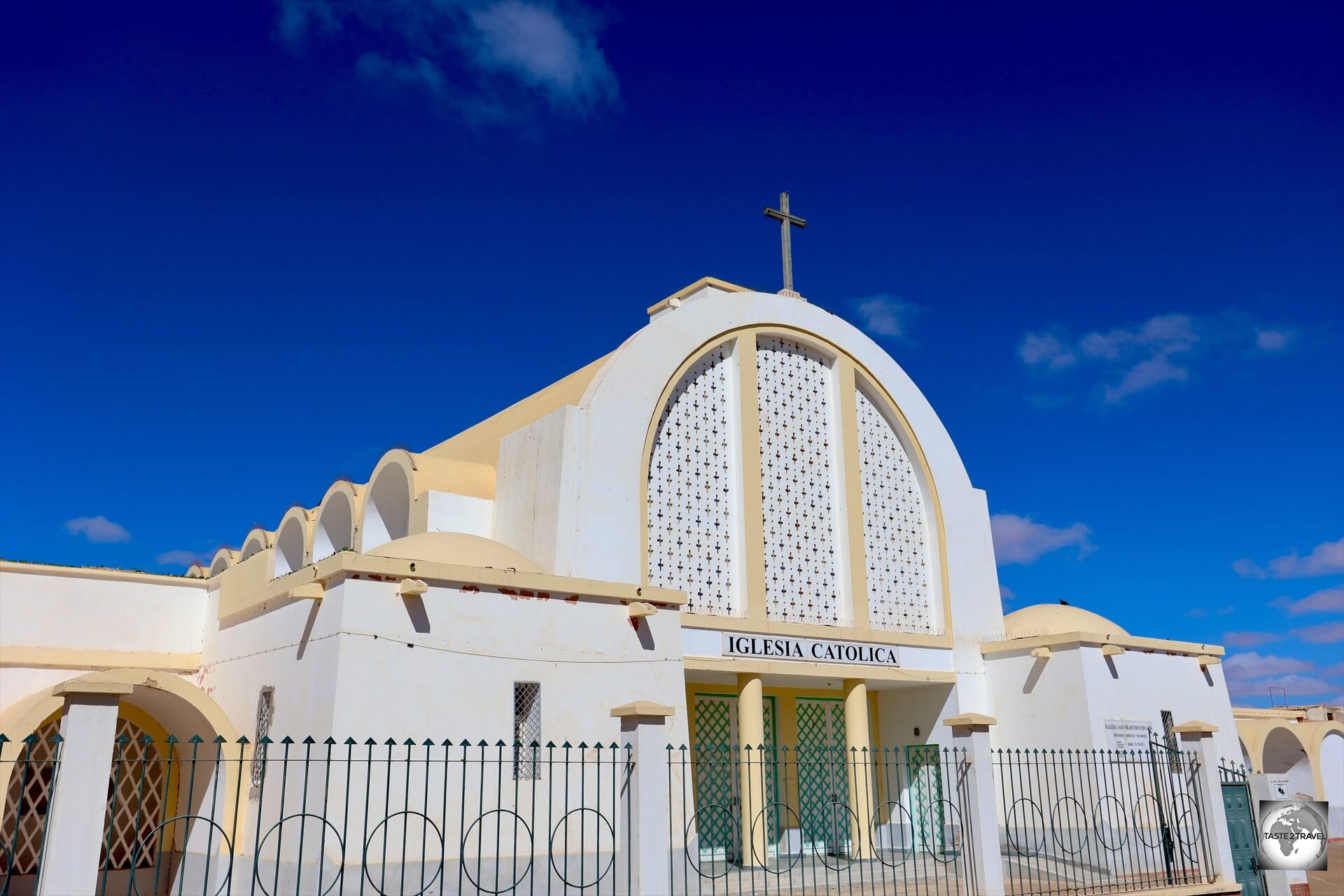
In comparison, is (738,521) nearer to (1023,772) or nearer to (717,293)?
(717,293)

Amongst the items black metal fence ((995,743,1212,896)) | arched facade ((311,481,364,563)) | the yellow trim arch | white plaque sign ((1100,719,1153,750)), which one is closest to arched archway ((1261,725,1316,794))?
white plaque sign ((1100,719,1153,750))

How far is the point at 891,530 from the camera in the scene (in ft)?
55.3

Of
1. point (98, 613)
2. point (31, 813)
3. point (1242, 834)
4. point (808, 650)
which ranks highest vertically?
point (98, 613)

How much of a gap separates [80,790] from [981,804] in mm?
7398

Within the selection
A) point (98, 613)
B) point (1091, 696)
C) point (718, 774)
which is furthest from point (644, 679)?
point (98, 613)

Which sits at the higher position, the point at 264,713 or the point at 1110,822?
the point at 264,713

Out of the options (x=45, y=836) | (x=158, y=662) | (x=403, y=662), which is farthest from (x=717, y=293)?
(x=45, y=836)

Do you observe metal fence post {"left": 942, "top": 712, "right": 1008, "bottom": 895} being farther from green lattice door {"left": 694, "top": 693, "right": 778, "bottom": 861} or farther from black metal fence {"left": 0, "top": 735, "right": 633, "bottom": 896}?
green lattice door {"left": 694, "top": 693, "right": 778, "bottom": 861}

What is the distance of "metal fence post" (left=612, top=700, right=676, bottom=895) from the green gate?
672 cm

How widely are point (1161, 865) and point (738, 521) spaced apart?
6.89m

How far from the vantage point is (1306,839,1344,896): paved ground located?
13.9m

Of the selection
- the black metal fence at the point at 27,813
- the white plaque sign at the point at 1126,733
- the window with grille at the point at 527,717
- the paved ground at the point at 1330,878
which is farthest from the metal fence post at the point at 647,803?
the white plaque sign at the point at 1126,733

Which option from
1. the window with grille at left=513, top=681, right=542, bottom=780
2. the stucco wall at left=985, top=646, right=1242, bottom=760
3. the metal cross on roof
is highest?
the metal cross on roof

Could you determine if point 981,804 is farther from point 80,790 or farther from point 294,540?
point 294,540
